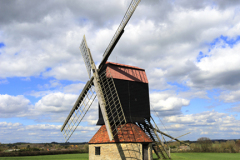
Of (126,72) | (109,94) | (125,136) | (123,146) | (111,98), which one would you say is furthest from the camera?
(126,72)

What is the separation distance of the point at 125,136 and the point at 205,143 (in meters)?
49.7

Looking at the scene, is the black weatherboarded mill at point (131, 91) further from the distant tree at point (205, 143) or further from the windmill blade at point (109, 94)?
the distant tree at point (205, 143)

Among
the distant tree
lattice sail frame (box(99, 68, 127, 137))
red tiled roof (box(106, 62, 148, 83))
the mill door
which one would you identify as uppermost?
red tiled roof (box(106, 62, 148, 83))

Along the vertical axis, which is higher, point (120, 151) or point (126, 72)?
point (126, 72)

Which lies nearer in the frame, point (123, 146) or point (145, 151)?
point (123, 146)

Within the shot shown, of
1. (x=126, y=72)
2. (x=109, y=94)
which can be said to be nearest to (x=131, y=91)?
(x=126, y=72)

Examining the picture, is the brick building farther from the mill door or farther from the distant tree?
the distant tree

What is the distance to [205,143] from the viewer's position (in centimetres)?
5884

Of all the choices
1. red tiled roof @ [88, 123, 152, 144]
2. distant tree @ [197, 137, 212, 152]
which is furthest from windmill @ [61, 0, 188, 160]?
distant tree @ [197, 137, 212, 152]

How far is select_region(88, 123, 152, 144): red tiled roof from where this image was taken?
1822 centimetres

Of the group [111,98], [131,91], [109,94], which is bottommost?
[111,98]

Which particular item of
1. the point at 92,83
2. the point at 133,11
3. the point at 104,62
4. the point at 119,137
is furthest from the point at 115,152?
the point at 133,11

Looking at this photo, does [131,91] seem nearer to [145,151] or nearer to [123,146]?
[123,146]

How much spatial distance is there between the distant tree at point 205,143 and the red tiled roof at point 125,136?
46731 mm
